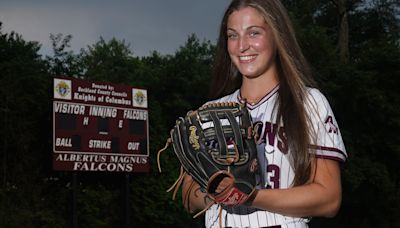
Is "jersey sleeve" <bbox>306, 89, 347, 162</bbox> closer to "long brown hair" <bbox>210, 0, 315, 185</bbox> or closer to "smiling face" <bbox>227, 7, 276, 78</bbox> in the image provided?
"long brown hair" <bbox>210, 0, 315, 185</bbox>

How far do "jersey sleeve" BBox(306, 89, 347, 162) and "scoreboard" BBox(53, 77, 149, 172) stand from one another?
37.1 ft

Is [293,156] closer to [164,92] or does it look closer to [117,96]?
[117,96]

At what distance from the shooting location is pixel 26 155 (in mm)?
14891

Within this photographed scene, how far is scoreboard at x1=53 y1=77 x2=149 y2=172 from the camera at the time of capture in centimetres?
1335

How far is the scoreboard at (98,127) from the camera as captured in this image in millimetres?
13352

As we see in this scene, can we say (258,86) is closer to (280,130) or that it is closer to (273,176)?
(280,130)

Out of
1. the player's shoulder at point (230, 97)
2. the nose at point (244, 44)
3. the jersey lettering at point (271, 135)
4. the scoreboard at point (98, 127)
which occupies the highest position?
the scoreboard at point (98, 127)

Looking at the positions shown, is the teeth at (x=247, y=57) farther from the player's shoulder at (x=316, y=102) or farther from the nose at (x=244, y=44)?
the player's shoulder at (x=316, y=102)

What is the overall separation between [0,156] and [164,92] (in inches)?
292

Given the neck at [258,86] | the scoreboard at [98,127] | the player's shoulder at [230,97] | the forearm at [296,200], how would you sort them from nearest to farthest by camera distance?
the forearm at [296,200]
the neck at [258,86]
the player's shoulder at [230,97]
the scoreboard at [98,127]

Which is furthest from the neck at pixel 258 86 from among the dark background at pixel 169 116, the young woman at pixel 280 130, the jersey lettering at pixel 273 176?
the dark background at pixel 169 116

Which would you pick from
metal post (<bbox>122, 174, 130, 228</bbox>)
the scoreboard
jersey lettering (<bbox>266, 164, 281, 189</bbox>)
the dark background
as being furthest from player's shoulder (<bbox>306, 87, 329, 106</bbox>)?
metal post (<bbox>122, 174, 130, 228</bbox>)

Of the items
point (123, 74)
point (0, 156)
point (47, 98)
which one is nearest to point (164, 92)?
point (123, 74)

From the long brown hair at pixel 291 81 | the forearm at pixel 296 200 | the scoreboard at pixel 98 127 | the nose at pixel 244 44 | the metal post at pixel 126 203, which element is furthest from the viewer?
the metal post at pixel 126 203
